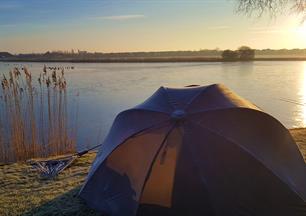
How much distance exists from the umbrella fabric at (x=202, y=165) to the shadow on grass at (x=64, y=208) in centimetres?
51

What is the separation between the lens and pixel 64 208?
454cm

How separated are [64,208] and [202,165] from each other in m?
1.91

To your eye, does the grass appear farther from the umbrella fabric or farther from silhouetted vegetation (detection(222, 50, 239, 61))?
silhouetted vegetation (detection(222, 50, 239, 61))

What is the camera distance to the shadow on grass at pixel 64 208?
4410mm

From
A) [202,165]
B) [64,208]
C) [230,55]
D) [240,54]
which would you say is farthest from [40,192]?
[240,54]

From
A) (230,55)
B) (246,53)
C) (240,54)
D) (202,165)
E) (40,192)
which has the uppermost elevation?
(246,53)

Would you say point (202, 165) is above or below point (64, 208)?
above

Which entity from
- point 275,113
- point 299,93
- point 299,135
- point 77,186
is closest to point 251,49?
point 299,93

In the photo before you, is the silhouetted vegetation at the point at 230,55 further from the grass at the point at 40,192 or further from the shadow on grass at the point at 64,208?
the shadow on grass at the point at 64,208

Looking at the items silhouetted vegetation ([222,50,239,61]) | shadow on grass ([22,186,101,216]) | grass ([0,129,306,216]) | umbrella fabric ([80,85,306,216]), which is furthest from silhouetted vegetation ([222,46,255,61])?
umbrella fabric ([80,85,306,216])

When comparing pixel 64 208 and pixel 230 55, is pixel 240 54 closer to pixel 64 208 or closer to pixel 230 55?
pixel 230 55

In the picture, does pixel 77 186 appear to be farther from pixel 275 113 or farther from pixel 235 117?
pixel 275 113

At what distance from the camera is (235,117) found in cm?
392

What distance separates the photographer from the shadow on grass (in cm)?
441
